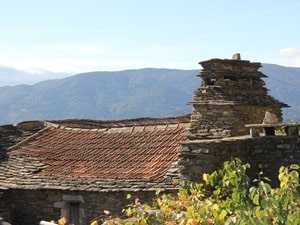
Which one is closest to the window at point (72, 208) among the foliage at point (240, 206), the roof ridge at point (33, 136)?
the roof ridge at point (33, 136)

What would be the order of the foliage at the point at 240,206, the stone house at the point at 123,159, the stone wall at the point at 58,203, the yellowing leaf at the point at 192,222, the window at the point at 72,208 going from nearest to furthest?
the foliage at the point at 240,206 < the yellowing leaf at the point at 192,222 < the stone wall at the point at 58,203 < the stone house at the point at 123,159 < the window at the point at 72,208

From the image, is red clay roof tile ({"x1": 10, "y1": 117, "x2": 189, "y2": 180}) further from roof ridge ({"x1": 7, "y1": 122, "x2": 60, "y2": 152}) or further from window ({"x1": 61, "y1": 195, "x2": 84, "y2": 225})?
window ({"x1": 61, "y1": 195, "x2": 84, "y2": 225})

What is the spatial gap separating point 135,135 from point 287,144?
7.46m

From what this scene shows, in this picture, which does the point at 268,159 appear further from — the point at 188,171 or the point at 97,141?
the point at 97,141

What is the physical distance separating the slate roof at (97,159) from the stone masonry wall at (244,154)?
294 cm

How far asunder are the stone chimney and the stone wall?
2.77m

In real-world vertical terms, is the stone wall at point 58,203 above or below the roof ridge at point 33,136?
below

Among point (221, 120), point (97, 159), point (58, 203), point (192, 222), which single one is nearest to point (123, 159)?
point (97, 159)

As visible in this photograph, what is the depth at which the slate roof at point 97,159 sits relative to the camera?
13773 mm

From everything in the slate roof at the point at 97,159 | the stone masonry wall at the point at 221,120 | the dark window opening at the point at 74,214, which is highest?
the stone masonry wall at the point at 221,120

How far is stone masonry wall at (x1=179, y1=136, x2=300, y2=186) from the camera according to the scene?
948 cm

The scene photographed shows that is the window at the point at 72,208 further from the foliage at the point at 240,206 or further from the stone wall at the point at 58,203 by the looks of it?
the foliage at the point at 240,206

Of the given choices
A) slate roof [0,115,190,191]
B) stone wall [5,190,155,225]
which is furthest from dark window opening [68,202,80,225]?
slate roof [0,115,190,191]

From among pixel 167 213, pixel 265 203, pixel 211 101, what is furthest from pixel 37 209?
pixel 265 203
